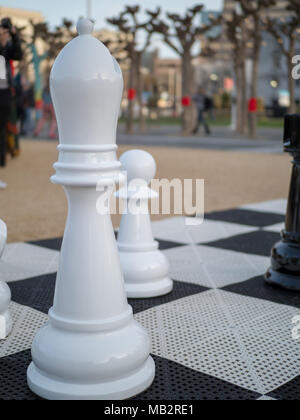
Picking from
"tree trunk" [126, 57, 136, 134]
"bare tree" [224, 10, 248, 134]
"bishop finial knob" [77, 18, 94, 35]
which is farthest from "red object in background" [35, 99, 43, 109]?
"bishop finial knob" [77, 18, 94, 35]

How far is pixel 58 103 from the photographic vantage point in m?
1.08

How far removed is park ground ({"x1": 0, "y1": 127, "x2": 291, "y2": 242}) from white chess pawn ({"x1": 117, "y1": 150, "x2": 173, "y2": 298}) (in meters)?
1.00

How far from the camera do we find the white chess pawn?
5.61 ft

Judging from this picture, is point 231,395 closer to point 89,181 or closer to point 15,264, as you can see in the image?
point 89,181

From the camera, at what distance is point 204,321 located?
149cm

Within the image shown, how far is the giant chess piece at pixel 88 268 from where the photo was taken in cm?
105

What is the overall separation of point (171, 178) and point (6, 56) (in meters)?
1.91

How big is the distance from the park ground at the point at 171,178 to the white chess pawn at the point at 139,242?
996 millimetres

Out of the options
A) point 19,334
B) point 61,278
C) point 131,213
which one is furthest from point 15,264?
point 61,278

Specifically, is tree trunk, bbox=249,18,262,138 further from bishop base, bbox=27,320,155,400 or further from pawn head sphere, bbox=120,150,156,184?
bishop base, bbox=27,320,155,400

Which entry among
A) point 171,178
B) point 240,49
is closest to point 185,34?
point 240,49

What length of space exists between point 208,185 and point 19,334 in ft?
11.9

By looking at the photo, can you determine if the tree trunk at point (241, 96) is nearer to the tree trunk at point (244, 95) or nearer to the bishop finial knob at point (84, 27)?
the tree trunk at point (244, 95)

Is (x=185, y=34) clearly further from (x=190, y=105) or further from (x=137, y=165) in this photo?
(x=137, y=165)
